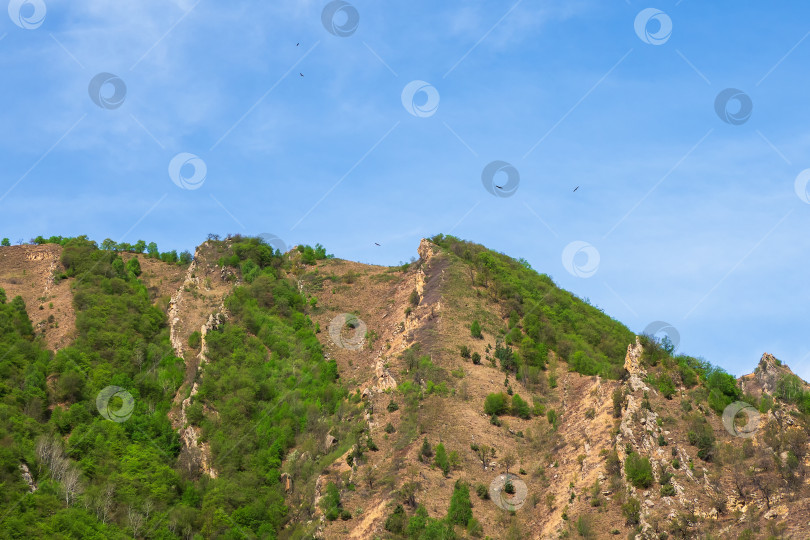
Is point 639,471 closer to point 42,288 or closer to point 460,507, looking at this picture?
point 460,507

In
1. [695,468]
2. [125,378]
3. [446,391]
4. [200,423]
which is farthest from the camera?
[125,378]

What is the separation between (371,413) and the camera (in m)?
79.1

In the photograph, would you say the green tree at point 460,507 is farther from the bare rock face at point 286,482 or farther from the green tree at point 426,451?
the bare rock face at point 286,482

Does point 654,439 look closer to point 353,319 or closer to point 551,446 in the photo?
point 551,446

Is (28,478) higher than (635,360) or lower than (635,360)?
lower

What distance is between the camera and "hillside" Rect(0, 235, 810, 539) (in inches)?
2514

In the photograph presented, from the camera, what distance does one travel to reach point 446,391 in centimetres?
7888

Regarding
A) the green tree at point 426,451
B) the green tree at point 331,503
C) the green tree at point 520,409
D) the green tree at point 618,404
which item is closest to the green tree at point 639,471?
the green tree at point 618,404

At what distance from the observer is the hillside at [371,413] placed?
63.8m

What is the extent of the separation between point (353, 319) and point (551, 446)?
37209 mm

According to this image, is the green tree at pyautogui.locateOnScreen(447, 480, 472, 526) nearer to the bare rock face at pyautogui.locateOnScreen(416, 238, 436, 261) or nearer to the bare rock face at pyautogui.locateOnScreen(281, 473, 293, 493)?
the bare rock face at pyautogui.locateOnScreen(281, 473, 293, 493)

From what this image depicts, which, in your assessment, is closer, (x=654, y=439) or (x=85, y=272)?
(x=654, y=439)

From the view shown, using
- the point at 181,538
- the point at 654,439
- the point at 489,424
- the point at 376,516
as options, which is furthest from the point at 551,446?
the point at 181,538

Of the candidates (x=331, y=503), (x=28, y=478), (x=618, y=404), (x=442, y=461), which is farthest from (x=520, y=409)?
(x=28, y=478)
